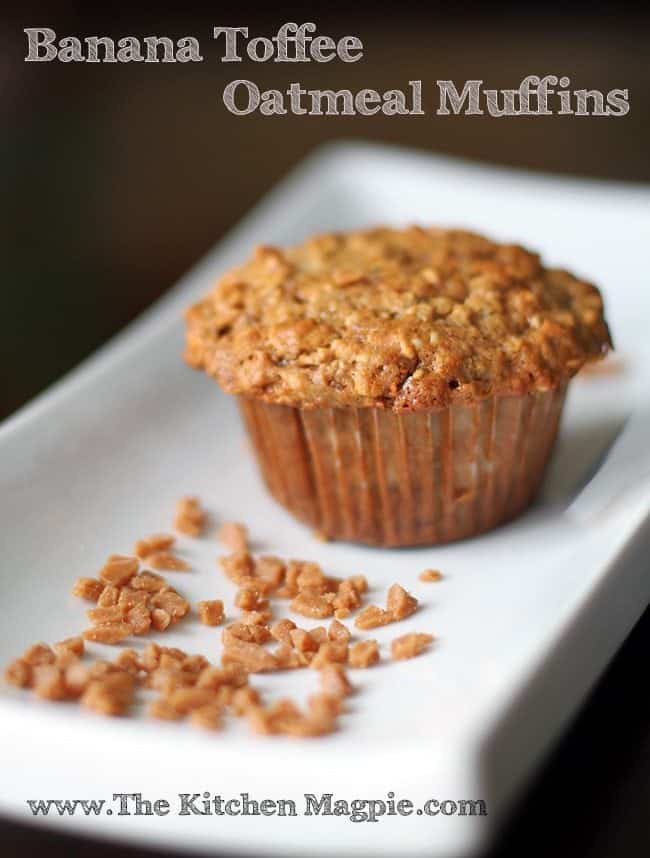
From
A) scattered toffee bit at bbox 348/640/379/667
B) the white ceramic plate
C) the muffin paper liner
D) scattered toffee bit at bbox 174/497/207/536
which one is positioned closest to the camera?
the white ceramic plate

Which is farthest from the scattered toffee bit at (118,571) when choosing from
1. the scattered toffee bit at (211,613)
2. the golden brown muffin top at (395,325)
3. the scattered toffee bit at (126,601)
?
the golden brown muffin top at (395,325)

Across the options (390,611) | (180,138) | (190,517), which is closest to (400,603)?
(390,611)

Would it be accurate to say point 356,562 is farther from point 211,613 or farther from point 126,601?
point 126,601

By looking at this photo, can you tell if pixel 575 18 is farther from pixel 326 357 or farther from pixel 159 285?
pixel 326 357

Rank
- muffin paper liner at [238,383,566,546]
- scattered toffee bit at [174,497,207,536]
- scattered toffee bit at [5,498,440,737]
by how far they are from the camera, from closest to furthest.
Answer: scattered toffee bit at [5,498,440,737] → muffin paper liner at [238,383,566,546] → scattered toffee bit at [174,497,207,536]

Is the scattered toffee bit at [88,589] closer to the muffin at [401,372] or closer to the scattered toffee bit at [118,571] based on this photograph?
the scattered toffee bit at [118,571]

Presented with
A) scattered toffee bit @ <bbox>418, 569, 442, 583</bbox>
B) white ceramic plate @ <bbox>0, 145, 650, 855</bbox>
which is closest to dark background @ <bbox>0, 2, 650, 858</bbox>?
white ceramic plate @ <bbox>0, 145, 650, 855</bbox>

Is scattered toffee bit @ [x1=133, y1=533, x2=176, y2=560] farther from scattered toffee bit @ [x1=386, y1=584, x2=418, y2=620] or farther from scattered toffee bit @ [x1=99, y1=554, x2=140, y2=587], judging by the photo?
scattered toffee bit @ [x1=386, y1=584, x2=418, y2=620]
